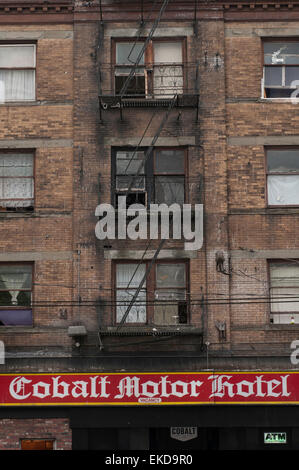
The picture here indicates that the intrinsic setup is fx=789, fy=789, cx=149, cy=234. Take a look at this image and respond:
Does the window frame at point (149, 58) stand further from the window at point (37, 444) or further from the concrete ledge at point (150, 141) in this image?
the window at point (37, 444)

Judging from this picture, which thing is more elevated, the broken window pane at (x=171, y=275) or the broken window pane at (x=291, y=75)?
the broken window pane at (x=291, y=75)

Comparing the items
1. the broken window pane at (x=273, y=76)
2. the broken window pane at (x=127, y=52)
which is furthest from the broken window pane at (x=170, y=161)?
the broken window pane at (x=273, y=76)

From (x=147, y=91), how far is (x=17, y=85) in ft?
11.8

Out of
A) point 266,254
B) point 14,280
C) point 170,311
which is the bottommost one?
point 170,311

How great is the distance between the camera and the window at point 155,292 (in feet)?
67.7

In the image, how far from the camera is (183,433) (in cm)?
2022

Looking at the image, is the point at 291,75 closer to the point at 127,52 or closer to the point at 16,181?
the point at 127,52

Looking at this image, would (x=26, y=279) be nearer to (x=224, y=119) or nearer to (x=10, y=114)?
(x=10, y=114)

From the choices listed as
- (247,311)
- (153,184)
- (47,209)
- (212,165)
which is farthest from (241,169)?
(47,209)

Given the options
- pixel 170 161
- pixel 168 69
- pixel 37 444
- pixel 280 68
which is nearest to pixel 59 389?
pixel 37 444

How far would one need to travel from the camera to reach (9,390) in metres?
19.9

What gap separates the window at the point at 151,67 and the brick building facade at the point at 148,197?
4cm

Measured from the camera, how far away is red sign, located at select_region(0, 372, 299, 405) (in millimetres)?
19703

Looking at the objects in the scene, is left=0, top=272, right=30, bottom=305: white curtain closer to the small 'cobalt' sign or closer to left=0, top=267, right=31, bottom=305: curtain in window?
left=0, top=267, right=31, bottom=305: curtain in window
